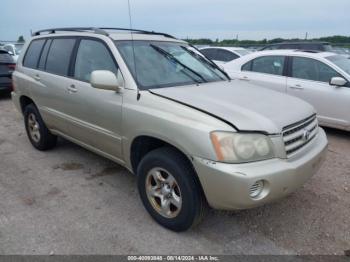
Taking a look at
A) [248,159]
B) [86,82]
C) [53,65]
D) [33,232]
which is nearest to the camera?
[248,159]

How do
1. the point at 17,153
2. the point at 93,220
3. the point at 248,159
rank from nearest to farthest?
the point at 248,159, the point at 93,220, the point at 17,153

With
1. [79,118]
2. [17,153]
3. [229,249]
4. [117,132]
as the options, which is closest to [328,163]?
[229,249]

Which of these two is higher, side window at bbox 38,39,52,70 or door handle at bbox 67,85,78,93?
side window at bbox 38,39,52,70

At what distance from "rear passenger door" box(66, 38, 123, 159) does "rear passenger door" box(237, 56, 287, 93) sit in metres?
3.81

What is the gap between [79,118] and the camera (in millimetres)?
3912

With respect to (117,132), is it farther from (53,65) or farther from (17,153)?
(17,153)

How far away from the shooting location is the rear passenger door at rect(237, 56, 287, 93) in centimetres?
637

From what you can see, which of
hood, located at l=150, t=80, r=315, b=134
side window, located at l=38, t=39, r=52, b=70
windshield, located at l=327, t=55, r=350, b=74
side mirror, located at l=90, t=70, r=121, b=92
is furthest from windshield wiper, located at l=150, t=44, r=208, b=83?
windshield, located at l=327, t=55, r=350, b=74

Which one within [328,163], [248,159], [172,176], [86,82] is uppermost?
[86,82]

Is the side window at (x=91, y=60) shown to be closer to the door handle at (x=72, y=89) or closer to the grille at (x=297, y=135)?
the door handle at (x=72, y=89)

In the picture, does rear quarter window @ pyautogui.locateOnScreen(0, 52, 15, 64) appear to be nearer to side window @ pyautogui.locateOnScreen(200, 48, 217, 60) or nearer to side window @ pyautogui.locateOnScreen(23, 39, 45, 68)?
side window @ pyautogui.locateOnScreen(23, 39, 45, 68)

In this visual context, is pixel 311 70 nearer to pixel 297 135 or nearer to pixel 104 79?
pixel 297 135

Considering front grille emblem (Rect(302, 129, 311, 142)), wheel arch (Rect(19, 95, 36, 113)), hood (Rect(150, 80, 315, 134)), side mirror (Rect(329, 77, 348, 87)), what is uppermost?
hood (Rect(150, 80, 315, 134))

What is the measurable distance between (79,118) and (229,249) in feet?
7.28
